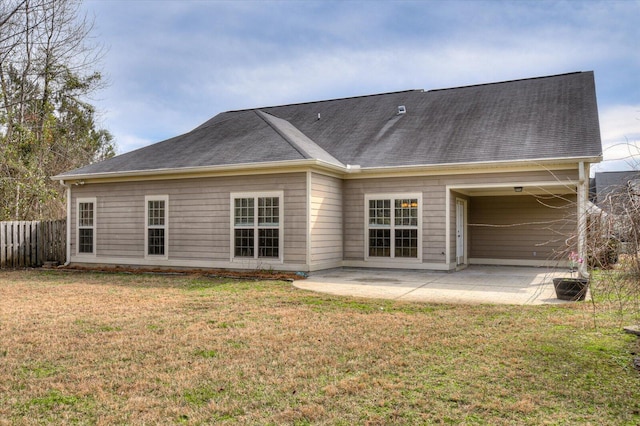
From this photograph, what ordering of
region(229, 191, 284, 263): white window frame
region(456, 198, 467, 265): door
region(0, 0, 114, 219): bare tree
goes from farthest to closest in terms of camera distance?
region(0, 0, 114, 219): bare tree → region(456, 198, 467, 265): door → region(229, 191, 284, 263): white window frame

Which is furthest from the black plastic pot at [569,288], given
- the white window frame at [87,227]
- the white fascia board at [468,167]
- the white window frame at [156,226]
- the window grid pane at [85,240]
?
the window grid pane at [85,240]

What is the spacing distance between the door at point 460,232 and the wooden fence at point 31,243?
12002mm

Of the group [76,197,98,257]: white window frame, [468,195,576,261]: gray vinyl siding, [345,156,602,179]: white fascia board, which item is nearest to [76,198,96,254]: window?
[76,197,98,257]: white window frame

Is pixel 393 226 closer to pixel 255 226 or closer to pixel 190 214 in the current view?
pixel 255 226

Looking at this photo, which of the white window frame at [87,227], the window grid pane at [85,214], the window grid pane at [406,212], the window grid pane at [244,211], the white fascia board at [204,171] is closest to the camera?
the white fascia board at [204,171]

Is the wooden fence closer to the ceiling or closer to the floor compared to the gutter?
closer to the floor

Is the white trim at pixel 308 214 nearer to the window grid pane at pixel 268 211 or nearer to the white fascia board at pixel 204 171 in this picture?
the white fascia board at pixel 204 171

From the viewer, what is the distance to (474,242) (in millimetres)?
14711

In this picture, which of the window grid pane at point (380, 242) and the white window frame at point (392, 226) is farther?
the window grid pane at point (380, 242)

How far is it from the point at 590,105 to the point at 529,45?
7.64 feet

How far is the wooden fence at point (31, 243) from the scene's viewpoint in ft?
47.7

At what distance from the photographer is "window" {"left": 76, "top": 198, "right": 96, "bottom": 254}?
1435 centimetres

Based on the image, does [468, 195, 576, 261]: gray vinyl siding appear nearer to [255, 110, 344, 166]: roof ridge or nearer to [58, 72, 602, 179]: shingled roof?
[58, 72, 602, 179]: shingled roof

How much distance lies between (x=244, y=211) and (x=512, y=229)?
26.0 ft
